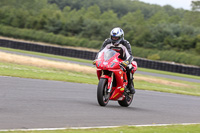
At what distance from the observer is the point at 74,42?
177ft

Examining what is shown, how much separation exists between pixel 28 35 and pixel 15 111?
47836 millimetres

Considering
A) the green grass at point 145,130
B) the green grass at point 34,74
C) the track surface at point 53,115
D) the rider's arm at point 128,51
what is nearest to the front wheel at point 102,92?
the track surface at point 53,115

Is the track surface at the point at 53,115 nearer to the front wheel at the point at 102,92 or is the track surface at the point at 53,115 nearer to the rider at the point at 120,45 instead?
the front wheel at the point at 102,92

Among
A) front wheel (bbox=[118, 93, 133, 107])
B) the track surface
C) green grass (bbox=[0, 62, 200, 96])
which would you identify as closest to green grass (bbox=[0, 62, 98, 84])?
green grass (bbox=[0, 62, 200, 96])

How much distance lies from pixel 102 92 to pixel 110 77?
53 cm

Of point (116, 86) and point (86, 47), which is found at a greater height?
point (116, 86)

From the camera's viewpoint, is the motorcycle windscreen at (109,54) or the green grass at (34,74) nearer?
the motorcycle windscreen at (109,54)

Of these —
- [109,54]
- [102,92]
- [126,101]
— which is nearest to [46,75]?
[126,101]

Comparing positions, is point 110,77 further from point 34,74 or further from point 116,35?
point 34,74

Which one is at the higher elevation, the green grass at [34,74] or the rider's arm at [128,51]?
the rider's arm at [128,51]

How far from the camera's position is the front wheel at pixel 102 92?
8172 millimetres

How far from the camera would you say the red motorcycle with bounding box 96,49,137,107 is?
838cm

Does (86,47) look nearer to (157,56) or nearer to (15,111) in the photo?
(157,56)

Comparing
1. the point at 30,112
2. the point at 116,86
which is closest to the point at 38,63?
the point at 116,86
